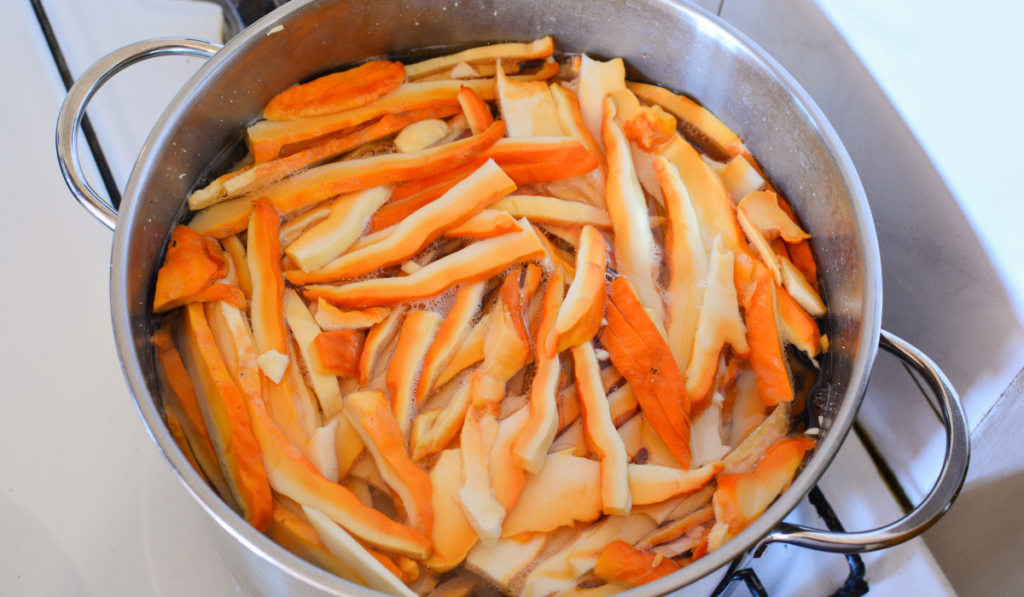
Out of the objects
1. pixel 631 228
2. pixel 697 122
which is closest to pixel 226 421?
pixel 631 228

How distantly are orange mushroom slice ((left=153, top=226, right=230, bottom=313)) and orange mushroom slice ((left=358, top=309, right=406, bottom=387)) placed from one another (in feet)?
0.59

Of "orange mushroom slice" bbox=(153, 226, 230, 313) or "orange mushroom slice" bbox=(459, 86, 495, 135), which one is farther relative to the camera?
"orange mushroom slice" bbox=(459, 86, 495, 135)

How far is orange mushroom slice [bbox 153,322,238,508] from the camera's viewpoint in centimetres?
66

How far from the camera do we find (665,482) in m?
0.65

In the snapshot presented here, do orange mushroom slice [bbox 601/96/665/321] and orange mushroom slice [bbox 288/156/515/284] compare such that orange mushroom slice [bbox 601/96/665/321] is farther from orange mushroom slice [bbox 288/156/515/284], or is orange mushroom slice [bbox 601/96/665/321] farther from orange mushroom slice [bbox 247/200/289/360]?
orange mushroom slice [bbox 247/200/289/360]

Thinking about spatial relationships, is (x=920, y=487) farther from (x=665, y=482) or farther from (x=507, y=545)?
(x=507, y=545)

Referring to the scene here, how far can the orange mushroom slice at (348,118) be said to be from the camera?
83 centimetres

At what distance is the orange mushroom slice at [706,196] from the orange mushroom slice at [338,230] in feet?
1.18

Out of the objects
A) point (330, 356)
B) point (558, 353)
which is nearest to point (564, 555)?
point (558, 353)

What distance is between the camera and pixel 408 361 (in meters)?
0.70

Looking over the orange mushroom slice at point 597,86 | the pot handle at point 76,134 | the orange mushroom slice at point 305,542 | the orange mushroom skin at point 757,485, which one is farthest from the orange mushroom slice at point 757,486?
the pot handle at point 76,134

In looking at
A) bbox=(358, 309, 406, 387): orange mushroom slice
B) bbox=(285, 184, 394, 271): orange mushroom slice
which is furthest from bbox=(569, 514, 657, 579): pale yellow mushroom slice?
bbox=(285, 184, 394, 271): orange mushroom slice

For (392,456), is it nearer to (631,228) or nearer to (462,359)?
(462,359)

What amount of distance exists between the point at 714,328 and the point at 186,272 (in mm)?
563
